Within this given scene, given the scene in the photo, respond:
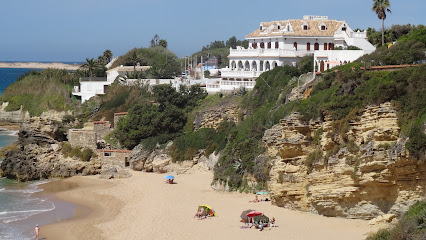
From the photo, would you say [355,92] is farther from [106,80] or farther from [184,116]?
[106,80]

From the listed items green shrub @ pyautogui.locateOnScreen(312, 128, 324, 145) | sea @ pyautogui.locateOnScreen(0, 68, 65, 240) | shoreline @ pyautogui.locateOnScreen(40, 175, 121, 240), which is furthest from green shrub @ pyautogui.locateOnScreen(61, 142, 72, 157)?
green shrub @ pyautogui.locateOnScreen(312, 128, 324, 145)

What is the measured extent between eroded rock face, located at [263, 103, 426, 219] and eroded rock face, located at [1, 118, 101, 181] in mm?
15819

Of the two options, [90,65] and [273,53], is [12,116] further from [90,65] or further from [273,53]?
[273,53]

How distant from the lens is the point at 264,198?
3031 centimetres

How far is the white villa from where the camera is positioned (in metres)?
45.1

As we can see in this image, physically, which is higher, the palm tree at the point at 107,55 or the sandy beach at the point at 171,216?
the palm tree at the point at 107,55

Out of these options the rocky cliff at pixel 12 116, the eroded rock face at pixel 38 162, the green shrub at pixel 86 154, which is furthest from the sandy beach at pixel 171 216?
the rocky cliff at pixel 12 116

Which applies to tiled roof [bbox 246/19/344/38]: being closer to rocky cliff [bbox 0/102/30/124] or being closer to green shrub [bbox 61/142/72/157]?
green shrub [bbox 61/142/72/157]

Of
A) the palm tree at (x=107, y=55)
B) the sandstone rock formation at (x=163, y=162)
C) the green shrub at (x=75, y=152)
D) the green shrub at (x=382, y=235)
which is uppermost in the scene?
the palm tree at (x=107, y=55)

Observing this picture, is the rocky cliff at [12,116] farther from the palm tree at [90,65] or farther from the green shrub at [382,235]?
the green shrub at [382,235]

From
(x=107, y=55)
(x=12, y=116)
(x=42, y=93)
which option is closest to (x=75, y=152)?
(x=42, y=93)

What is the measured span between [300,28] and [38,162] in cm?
2112

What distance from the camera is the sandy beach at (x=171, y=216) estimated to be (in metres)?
25.0

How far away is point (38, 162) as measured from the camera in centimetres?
3938
